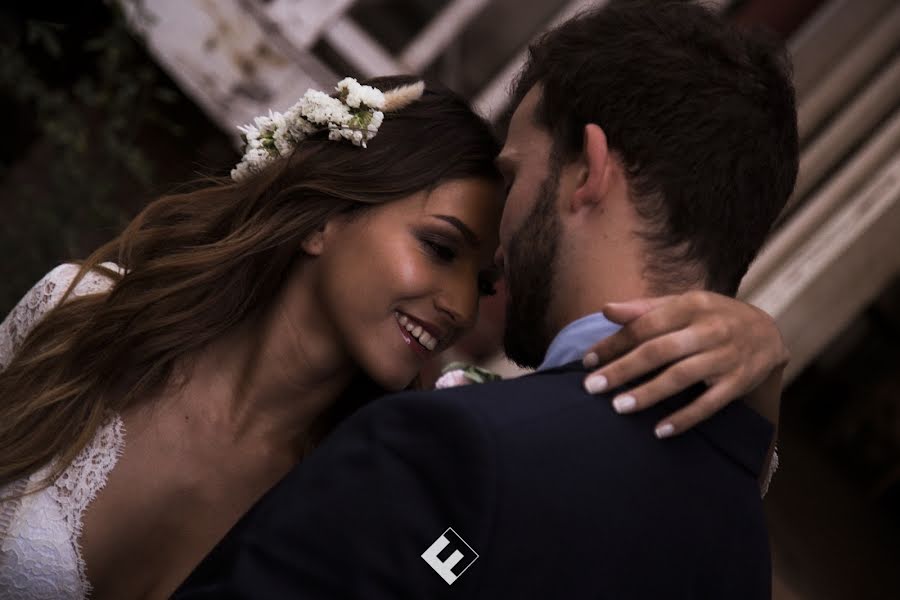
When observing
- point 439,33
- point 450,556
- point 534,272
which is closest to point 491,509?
point 450,556

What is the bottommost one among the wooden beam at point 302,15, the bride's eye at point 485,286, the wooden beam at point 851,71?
the wooden beam at point 302,15

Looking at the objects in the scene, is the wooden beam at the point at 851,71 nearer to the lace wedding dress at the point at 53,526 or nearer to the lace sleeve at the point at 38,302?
the lace wedding dress at the point at 53,526

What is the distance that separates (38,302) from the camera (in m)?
2.66

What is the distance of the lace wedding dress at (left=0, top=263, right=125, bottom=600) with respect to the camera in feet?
7.69

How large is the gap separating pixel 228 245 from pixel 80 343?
0.39 meters

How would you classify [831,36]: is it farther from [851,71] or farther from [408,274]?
[408,274]

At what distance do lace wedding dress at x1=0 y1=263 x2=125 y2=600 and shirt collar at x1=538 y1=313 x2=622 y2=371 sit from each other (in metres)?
1.16

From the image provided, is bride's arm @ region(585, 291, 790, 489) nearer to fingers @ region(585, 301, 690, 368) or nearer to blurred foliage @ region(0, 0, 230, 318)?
fingers @ region(585, 301, 690, 368)

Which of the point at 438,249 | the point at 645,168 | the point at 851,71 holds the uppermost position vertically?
the point at 851,71

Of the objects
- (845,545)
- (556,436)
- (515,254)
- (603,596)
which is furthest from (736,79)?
(845,545)

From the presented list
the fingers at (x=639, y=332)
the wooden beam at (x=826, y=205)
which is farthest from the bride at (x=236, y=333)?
the wooden beam at (x=826, y=205)

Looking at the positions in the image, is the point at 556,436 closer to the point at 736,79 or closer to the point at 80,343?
the point at 736,79

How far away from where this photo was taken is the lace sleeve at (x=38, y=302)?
2.65m

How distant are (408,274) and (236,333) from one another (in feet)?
A: 1.64
